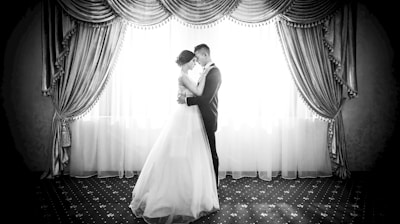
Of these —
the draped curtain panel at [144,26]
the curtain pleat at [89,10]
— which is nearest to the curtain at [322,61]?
the draped curtain panel at [144,26]

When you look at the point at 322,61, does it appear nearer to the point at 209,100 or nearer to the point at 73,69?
the point at 209,100

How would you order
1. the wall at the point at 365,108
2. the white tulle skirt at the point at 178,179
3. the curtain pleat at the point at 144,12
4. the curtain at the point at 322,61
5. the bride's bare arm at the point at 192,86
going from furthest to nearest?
the wall at the point at 365,108
the curtain at the point at 322,61
the curtain pleat at the point at 144,12
the bride's bare arm at the point at 192,86
the white tulle skirt at the point at 178,179

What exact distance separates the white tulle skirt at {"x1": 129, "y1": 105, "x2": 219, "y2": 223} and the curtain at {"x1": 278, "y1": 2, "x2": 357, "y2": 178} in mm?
1737

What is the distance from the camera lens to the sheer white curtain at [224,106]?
390 cm

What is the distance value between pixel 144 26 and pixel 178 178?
7.05ft

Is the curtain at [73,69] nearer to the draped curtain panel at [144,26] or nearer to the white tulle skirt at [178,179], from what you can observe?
the draped curtain panel at [144,26]

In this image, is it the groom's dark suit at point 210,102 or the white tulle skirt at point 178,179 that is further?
the groom's dark suit at point 210,102

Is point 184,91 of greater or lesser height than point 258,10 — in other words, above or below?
below

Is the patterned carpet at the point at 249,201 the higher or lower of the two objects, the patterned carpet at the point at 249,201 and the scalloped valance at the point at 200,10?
the lower

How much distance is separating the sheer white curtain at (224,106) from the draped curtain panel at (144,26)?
0.18m

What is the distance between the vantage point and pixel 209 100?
3160 millimetres

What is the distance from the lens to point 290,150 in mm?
3971

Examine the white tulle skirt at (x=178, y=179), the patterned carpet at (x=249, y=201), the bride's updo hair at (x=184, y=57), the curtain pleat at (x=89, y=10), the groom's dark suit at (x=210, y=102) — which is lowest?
the patterned carpet at (x=249, y=201)

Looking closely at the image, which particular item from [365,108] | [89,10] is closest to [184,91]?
[89,10]
